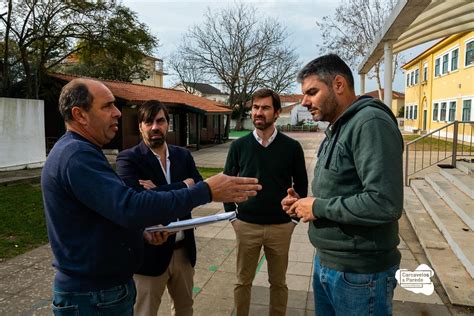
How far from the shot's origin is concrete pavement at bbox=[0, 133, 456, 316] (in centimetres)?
359

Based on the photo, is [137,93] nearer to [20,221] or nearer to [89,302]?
[20,221]

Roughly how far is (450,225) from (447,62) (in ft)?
80.8

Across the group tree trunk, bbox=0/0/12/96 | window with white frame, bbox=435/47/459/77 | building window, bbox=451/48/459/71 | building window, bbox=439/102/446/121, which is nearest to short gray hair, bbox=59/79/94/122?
tree trunk, bbox=0/0/12/96

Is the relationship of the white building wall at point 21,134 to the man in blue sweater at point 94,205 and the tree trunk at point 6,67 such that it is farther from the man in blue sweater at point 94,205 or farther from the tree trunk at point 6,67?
the man in blue sweater at point 94,205

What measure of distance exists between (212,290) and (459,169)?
6924 mm

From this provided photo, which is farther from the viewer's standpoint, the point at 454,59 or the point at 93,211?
the point at 454,59

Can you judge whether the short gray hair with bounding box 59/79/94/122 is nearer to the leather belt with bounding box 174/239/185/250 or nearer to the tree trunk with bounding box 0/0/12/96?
the leather belt with bounding box 174/239/185/250

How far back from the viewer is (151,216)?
5.12ft

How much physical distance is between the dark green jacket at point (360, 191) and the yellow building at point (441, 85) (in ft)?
57.7

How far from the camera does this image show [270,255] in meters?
3.27

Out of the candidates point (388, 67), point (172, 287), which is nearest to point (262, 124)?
point (172, 287)

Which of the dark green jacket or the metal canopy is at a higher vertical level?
the metal canopy

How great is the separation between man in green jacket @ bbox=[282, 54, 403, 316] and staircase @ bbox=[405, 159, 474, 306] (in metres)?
2.35

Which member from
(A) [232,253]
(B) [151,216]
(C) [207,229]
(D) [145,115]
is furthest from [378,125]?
(C) [207,229]
